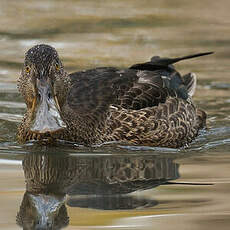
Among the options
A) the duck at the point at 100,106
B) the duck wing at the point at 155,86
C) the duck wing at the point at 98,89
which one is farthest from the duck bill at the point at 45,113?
the duck wing at the point at 155,86

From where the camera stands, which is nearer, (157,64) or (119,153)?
(119,153)

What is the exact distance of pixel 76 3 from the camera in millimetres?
19297

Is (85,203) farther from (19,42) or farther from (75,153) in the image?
(19,42)

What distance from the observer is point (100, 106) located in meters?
10.1

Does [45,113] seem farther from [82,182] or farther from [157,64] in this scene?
[157,64]

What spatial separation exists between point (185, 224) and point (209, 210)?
51 centimetres

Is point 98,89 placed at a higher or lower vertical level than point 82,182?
higher

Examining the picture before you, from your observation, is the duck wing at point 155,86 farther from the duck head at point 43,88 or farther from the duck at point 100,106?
the duck head at point 43,88

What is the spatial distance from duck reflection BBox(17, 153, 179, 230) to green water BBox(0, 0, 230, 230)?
0.4 inches

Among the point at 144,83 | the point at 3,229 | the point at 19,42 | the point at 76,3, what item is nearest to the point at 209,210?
the point at 3,229

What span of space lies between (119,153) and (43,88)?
4.51 ft

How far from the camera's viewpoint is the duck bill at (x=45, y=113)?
8844 mm

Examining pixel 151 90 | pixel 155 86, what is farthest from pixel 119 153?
pixel 155 86

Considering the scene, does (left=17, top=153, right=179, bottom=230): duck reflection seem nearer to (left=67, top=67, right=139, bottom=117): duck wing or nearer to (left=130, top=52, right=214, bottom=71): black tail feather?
(left=67, top=67, right=139, bottom=117): duck wing
